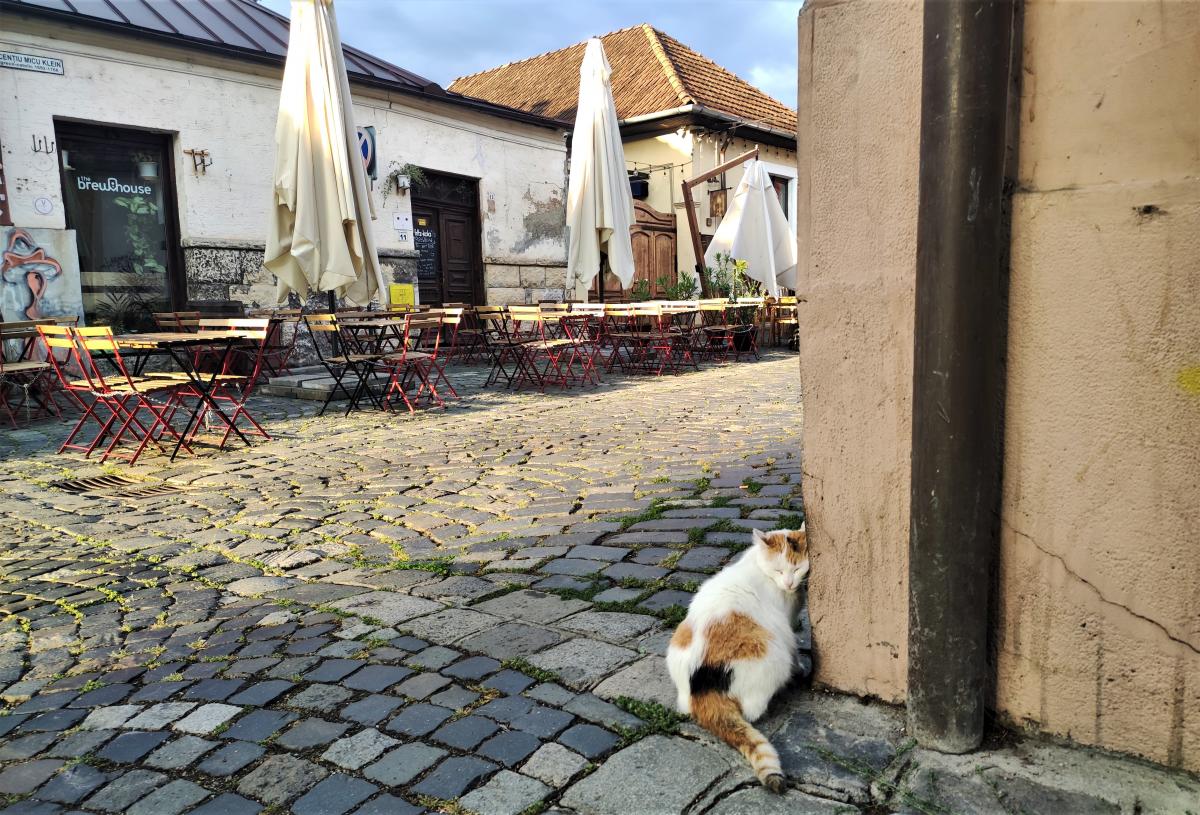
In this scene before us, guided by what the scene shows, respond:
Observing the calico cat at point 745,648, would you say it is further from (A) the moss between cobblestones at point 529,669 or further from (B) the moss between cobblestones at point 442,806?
(B) the moss between cobblestones at point 442,806

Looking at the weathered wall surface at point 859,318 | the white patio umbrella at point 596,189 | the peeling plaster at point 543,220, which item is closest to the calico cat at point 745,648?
the weathered wall surface at point 859,318

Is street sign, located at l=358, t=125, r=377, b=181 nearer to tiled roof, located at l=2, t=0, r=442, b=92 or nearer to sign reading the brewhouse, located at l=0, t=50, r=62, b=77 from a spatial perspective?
tiled roof, located at l=2, t=0, r=442, b=92

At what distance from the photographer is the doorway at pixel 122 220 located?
10055 mm

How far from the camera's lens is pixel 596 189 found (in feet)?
37.5

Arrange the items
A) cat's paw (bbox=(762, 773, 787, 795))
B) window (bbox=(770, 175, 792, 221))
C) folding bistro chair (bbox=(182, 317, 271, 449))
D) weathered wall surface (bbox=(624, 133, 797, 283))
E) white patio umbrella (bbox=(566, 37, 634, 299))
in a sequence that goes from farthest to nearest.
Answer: window (bbox=(770, 175, 792, 221))
weathered wall surface (bbox=(624, 133, 797, 283))
white patio umbrella (bbox=(566, 37, 634, 299))
folding bistro chair (bbox=(182, 317, 271, 449))
cat's paw (bbox=(762, 773, 787, 795))

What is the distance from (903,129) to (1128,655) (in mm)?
1310

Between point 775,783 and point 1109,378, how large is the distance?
1158mm

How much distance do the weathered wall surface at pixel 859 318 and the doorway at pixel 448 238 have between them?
11.7 metres

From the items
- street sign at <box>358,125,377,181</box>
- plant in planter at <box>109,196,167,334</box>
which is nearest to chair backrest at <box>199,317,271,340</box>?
plant in planter at <box>109,196,167,334</box>

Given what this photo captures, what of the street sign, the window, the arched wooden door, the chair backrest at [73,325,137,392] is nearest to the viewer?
the chair backrest at [73,325,137,392]

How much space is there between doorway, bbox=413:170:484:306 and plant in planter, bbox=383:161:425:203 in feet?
1.04

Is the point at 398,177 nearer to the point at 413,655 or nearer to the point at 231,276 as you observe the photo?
the point at 231,276

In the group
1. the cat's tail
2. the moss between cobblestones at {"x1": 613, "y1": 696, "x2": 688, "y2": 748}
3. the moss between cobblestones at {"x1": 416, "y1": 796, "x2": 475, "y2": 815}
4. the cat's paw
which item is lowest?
the moss between cobblestones at {"x1": 416, "y1": 796, "x2": 475, "y2": 815}

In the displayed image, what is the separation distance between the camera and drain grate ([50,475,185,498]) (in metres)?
4.94
